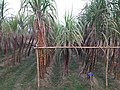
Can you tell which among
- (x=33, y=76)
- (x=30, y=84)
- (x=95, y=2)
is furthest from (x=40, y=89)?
(x=95, y=2)

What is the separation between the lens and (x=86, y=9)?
16.0 feet

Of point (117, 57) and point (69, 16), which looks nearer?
point (69, 16)

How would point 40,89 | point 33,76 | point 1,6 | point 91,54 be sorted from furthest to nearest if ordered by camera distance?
point 1,6
point 33,76
point 91,54
point 40,89

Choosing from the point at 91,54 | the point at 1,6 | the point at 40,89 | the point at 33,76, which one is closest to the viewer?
the point at 40,89

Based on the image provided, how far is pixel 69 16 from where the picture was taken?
4.40 metres

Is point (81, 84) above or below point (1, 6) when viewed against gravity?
below

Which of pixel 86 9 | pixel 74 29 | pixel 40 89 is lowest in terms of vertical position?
pixel 40 89

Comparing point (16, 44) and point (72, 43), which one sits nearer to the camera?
point (72, 43)

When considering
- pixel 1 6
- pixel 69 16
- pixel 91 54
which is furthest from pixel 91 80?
pixel 1 6

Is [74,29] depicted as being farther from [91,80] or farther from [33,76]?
[33,76]

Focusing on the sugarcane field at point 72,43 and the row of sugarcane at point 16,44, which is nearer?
the sugarcane field at point 72,43

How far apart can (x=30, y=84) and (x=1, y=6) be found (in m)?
2.57

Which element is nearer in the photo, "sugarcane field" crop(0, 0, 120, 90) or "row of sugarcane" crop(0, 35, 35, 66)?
"sugarcane field" crop(0, 0, 120, 90)

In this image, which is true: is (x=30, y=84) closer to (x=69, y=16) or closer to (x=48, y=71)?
(x=48, y=71)
